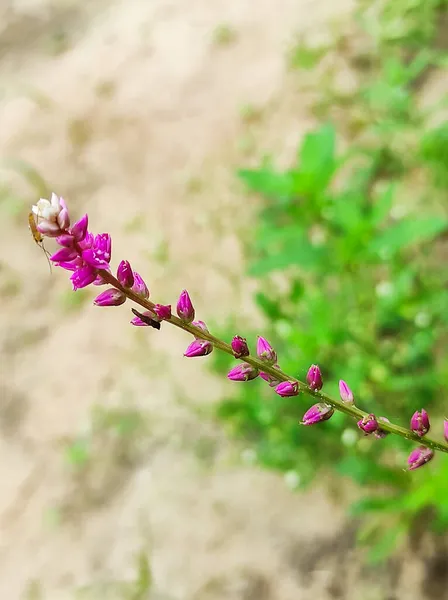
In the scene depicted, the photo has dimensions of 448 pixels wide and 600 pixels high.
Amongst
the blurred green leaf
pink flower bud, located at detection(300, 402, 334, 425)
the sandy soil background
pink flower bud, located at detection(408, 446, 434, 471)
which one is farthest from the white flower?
the sandy soil background

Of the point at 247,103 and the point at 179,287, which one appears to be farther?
the point at 247,103

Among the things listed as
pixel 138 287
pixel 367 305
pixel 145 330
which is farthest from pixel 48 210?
pixel 145 330

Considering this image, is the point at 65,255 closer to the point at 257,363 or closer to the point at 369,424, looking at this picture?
the point at 257,363

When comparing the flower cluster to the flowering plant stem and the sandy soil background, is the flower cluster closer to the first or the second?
the flowering plant stem

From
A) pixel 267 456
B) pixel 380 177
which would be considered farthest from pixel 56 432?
pixel 380 177

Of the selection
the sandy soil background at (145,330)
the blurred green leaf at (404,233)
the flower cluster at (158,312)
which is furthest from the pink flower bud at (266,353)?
the sandy soil background at (145,330)

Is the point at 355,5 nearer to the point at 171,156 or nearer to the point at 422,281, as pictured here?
the point at 171,156

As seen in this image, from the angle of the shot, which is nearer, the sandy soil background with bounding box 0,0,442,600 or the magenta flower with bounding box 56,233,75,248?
the magenta flower with bounding box 56,233,75,248
